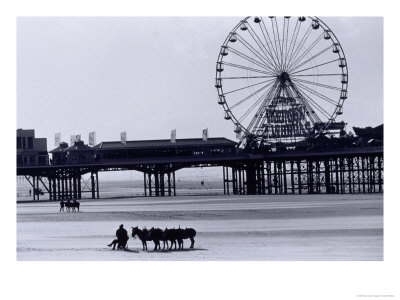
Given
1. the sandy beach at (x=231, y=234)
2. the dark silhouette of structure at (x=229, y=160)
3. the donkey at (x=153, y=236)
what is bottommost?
the sandy beach at (x=231, y=234)

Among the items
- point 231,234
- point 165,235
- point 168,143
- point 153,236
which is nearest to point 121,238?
point 153,236

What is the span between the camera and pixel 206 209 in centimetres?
3484

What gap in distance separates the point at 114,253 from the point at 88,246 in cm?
136

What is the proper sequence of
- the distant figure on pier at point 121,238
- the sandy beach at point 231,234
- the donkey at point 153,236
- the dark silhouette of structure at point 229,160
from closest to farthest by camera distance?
the sandy beach at point 231,234 < the donkey at point 153,236 < the distant figure on pier at point 121,238 < the dark silhouette of structure at point 229,160

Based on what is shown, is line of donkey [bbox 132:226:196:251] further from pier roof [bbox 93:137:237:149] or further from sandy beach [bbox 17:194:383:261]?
pier roof [bbox 93:137:237:149]

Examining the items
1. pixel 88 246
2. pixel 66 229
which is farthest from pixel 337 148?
pixel 88 246

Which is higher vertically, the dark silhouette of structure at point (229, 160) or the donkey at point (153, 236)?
the dark silhouette of structure at point (229, 160)

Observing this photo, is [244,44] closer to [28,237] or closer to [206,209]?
[206,209]

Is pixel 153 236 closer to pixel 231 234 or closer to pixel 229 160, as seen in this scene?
pixel 231 234

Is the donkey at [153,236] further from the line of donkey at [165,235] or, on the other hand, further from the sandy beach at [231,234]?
the sandy beach at [231,234]

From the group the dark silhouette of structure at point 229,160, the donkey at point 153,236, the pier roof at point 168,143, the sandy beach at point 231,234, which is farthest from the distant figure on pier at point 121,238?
the pier roof at point 168,143

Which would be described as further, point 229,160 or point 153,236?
point 229,160

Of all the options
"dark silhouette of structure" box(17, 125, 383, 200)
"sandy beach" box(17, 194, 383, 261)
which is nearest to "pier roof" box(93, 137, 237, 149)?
"dark silhouette of structure" box(17, 125, 383, 200)

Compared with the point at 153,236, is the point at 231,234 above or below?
below
